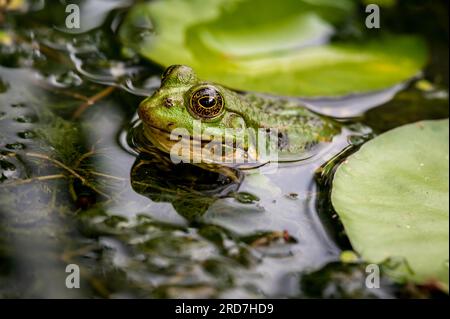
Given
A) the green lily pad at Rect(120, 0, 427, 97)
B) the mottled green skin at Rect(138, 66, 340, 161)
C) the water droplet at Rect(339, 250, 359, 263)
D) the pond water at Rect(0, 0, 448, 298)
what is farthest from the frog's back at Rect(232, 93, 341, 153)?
the water droplet at Rect(339, 250, 359, 263)

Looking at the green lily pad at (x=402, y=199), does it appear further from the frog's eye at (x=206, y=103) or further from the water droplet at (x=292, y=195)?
the frog's eye at (x=206, y=103)

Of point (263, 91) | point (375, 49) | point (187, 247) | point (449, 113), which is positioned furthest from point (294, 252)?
point (375, 49)

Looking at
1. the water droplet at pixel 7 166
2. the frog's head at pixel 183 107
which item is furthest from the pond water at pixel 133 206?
the frog's head at pixel 183 107

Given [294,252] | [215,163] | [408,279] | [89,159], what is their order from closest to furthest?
1. [408,279]
2. [294,252]
3. [89,159]
4. [215,163]

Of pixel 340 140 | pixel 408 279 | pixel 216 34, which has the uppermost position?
pixel 216 34

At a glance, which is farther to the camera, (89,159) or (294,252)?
(89,159)

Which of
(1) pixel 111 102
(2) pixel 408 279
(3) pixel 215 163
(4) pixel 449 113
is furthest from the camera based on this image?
(4) pixel 449 113

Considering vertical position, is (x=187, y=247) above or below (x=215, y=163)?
below

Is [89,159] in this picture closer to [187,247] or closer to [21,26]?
[187,247]
